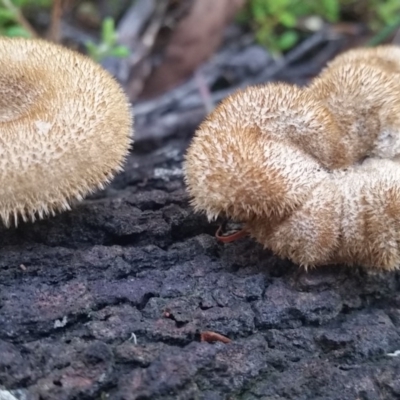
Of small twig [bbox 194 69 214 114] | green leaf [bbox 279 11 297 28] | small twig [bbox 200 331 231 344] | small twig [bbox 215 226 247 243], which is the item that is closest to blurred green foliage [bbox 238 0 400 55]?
green leaf [bbox 279 11 297 28]

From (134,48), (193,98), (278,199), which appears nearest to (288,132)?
(278,199)

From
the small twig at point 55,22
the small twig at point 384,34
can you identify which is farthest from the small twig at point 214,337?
the small twig at point 384,34

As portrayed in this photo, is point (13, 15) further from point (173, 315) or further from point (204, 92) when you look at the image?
point (173, 315)

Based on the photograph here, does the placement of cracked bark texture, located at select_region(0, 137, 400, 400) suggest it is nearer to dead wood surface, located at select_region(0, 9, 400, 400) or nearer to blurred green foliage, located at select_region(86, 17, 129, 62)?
dead wood surface, located at select_region(0, 9, 400, 400)

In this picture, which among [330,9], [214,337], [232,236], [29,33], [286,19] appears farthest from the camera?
[330,9]

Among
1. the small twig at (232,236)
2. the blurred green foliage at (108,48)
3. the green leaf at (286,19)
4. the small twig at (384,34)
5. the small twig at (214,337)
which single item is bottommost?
the small twig at (214,337)

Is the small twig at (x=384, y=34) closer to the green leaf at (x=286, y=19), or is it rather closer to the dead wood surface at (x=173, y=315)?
the green leaf at (x=286, y=19)

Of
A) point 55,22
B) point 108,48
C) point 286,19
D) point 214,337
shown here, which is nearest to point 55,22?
point 55,22
